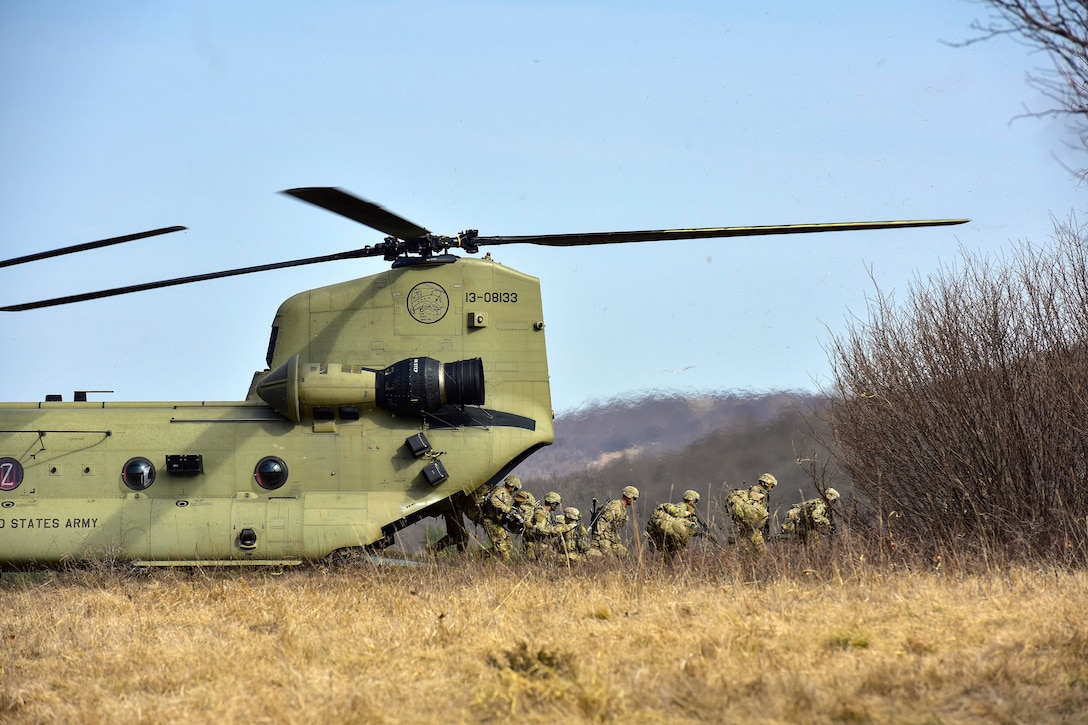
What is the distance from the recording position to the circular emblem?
11.9 m

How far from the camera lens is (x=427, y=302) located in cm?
1191

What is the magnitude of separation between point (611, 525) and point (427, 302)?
342 centimetres

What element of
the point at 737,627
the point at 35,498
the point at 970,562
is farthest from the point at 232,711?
the point at 970,562

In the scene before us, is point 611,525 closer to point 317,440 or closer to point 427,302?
point 427,302

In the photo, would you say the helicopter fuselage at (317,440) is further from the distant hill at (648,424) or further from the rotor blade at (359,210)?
the distant hill at (648,424)

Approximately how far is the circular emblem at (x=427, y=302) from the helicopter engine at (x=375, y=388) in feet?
1.88

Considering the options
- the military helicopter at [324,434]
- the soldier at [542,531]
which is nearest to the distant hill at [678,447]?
the soldier at [542,531]

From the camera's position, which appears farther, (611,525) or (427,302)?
(611,525)

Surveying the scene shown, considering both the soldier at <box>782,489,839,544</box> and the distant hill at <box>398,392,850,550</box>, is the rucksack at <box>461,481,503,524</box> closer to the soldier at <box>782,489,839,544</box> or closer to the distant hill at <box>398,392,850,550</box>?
the soldier at <box>782,489,839,544</box>

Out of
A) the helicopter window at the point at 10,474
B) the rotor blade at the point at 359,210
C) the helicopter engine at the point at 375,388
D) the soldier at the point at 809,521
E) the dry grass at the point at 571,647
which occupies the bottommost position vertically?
the dry grass at the point at 571,647

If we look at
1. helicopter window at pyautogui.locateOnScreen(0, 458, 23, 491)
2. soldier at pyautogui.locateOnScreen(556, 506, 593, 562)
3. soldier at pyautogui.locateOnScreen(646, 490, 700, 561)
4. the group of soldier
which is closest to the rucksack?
the group of soldier

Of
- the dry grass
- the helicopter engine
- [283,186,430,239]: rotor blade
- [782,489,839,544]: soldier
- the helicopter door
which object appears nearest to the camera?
the dry grass

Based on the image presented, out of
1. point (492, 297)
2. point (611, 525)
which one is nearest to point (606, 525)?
point (611, 525)

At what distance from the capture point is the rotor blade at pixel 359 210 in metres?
9.45
